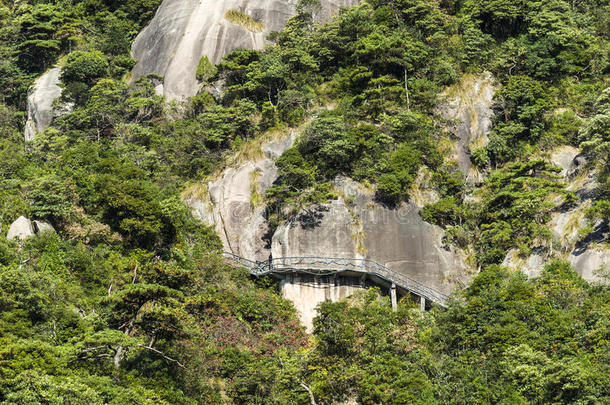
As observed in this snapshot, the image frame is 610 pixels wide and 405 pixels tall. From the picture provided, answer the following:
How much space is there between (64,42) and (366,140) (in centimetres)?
2718

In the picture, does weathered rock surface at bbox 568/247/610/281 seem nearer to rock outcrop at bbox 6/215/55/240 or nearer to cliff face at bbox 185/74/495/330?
cliff face at bbox 185/74/495/330

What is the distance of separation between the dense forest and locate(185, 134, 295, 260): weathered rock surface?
114 centimetres

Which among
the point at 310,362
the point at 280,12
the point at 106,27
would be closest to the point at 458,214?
the point at 310,362

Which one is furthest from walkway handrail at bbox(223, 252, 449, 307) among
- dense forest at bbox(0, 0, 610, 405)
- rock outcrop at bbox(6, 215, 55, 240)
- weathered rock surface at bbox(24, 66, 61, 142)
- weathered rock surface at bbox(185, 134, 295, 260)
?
weathered rock surface at bbox(24, 66, 61, 142)

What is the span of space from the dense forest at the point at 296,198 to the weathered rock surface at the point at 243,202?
1141 millimetres

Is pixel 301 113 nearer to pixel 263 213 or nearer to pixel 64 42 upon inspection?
pixel 263 213

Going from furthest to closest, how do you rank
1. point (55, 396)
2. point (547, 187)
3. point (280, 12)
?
1. point (280, 12)
2. point (547, 187)
3. point (55, 396)

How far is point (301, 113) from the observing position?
43.8m

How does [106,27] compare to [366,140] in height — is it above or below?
above

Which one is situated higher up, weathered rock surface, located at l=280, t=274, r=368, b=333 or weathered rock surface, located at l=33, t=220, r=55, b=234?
weathered rock surface, located at l=33, t=220, r=55, b=234

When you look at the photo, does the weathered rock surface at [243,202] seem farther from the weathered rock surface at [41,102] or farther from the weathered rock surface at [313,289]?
the weathered rock surface at [41,102]

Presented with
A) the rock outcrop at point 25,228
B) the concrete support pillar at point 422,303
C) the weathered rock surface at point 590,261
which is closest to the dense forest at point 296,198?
the concrete support pillar at point 422,303

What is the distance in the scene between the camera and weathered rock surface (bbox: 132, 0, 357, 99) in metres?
50.9

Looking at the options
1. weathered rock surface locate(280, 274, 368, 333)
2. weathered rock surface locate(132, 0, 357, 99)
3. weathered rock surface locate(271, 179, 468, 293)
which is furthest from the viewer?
weathered rock surface locate(132, 0, 357, 99)
